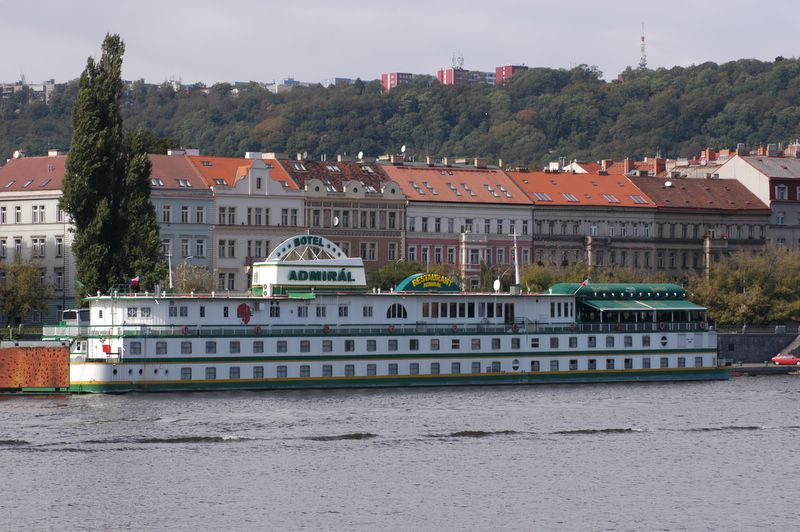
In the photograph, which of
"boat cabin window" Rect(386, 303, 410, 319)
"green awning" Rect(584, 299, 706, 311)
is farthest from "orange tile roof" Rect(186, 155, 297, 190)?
"green awning" Rect(584, 299, 706, 311)

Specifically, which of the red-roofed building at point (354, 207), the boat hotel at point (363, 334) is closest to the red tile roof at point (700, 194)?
the red-roofed building at point (354, 207)

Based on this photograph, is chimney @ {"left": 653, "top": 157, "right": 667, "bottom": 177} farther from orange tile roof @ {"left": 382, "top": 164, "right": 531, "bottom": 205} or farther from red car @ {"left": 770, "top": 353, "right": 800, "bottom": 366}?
red car @ {"left": 770, "top": 353, "right": 800, "bottom": 366}

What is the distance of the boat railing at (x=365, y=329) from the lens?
81.2m

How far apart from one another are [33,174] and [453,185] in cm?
2827

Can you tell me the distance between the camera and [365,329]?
86.1 metres

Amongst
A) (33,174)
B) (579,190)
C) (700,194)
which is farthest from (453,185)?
(33,174)

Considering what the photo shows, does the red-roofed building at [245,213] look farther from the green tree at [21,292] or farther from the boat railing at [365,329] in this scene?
the boat railing at [365,329]

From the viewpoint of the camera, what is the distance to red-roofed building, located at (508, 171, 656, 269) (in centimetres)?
12362

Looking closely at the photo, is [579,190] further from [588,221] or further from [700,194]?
[700,194]

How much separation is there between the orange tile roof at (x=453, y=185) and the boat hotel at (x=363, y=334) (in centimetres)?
2777

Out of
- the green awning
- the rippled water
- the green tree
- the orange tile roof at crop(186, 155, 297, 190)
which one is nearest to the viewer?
the rippled water

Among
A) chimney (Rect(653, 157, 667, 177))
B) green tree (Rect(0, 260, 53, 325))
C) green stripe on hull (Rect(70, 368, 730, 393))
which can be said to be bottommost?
green stripe on hull (Rect(70, 368, 730, 393))

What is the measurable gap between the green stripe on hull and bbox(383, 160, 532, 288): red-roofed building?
2475 cm

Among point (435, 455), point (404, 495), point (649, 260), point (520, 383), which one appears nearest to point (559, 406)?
point (520, 383)
